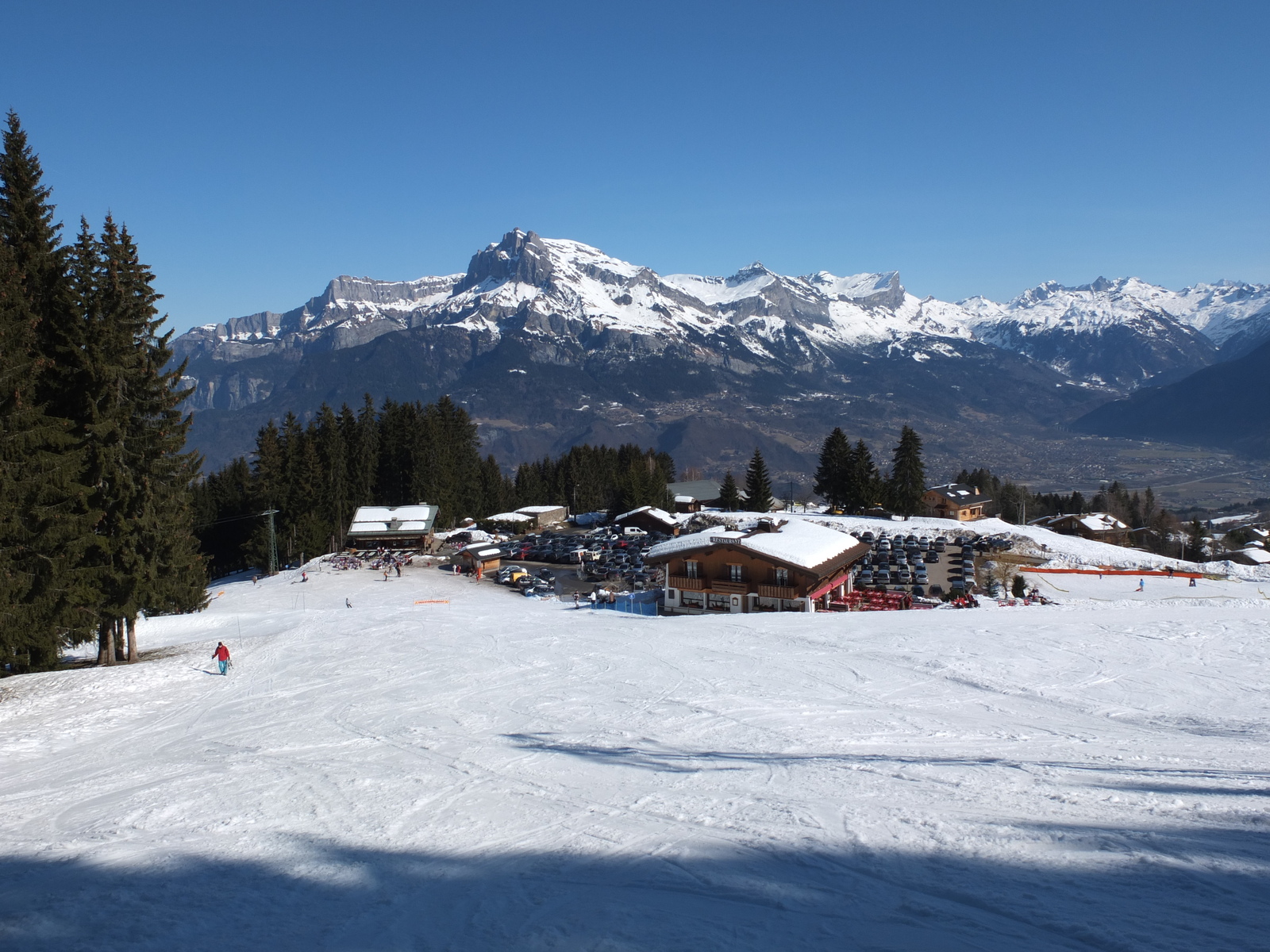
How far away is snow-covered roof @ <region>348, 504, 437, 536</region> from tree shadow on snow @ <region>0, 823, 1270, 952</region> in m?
54.2

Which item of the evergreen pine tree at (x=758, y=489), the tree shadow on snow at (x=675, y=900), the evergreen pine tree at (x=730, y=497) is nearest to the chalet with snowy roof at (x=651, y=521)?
the evergreen pine tree at (x=758, y=489)

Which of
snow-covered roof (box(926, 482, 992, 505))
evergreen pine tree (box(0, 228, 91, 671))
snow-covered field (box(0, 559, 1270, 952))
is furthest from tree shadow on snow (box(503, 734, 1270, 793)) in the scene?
snow-covered roof (box(926, 482, 992, 505))

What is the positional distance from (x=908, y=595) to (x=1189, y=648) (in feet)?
62.1

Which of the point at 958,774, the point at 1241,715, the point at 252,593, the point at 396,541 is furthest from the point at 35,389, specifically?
the point at 396,541

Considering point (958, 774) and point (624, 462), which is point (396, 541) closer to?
point (624, 462)

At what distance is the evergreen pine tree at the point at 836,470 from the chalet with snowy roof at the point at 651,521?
16895 millimetres

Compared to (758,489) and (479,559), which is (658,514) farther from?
(479,559)

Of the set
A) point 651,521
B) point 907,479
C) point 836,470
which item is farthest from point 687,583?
point 907,479

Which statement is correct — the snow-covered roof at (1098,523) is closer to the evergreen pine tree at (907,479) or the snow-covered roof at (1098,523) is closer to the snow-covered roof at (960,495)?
the snow-covered roof at (960,495)

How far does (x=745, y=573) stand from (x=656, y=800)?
1182 inches

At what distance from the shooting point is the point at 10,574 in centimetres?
1775

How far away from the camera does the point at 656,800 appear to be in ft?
35.2

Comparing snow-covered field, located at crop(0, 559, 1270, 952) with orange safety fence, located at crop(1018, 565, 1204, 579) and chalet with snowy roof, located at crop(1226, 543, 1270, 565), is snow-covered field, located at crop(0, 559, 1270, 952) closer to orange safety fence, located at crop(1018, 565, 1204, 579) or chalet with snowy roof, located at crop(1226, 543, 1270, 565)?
orange safety fence, located at crop(1018, 565, 1204, 579)

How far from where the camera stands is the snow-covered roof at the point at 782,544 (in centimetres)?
3909
